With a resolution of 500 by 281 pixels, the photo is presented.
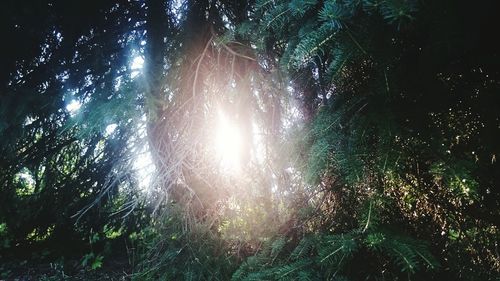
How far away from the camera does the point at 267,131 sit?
306cm

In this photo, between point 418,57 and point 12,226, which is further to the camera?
point 12,226

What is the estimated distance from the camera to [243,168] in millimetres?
3039

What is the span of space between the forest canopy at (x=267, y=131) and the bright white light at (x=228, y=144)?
0.06ft

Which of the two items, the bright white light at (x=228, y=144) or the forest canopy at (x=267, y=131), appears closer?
the forest canopy at (x=267, y=131)

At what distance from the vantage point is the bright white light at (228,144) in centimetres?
309

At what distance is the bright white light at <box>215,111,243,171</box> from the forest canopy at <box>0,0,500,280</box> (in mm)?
17

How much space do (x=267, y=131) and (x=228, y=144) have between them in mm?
416

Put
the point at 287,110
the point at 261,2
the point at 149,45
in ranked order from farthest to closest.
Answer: the point at 149,45 → the point at 287,110 → the point at 261,2

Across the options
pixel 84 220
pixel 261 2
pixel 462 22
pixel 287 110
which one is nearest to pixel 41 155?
pixel 84 220

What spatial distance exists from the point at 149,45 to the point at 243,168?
1617 mm

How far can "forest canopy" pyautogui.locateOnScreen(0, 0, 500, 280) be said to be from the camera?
1.36 metres

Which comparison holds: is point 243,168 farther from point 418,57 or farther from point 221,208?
point 418,57

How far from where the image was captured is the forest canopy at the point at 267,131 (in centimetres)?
136

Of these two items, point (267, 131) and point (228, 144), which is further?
point (228, 144)
